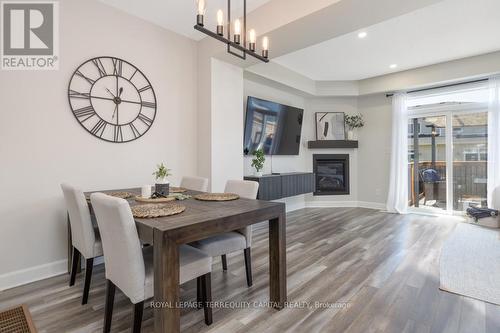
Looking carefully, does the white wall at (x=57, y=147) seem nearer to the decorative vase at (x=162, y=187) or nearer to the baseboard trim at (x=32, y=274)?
the baseboard trim at (x=32, y=274)

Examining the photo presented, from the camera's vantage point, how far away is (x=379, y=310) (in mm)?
1931

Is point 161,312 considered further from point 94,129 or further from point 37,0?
point 37,0

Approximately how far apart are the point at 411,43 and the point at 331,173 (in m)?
3.08

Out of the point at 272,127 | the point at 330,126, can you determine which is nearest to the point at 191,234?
the point at 272,127

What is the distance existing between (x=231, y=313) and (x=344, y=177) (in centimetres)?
490

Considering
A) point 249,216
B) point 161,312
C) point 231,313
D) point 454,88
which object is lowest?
point 231,313

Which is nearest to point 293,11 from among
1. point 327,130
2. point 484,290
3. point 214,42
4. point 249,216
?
point 214,42

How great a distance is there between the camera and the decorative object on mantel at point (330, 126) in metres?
5.95

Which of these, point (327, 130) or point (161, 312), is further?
point (327, 130)

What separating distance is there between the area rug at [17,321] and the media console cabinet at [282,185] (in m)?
3.12

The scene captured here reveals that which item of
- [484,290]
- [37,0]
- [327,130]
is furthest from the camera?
[327,130]

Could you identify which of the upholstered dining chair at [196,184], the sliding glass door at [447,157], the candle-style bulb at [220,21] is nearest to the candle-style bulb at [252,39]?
the candle-style bulb at [220,21]

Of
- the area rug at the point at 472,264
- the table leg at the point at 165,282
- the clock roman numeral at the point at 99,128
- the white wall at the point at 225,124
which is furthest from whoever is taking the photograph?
the white wall at the point at 225,124

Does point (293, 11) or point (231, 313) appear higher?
point (293, 11)
